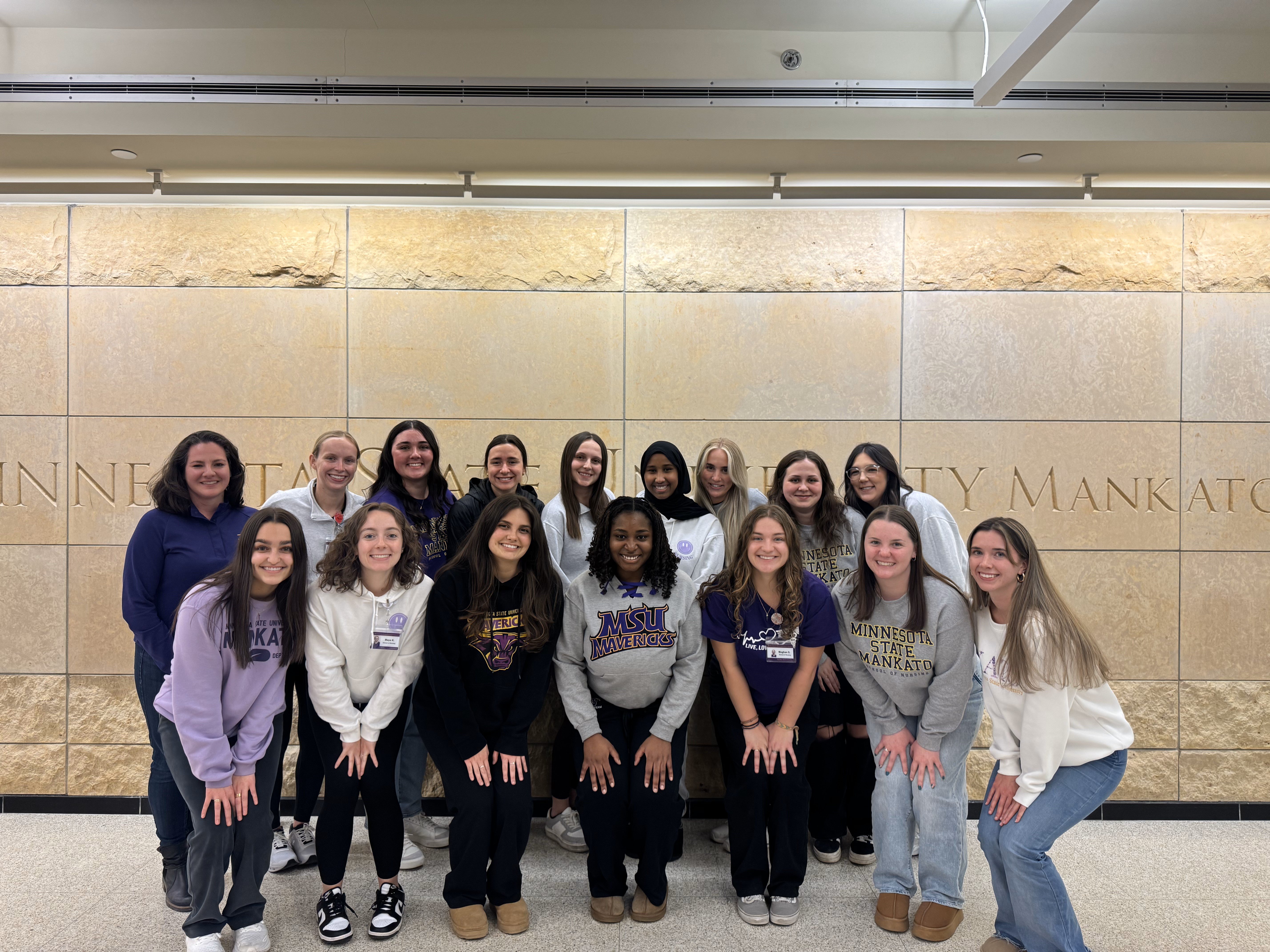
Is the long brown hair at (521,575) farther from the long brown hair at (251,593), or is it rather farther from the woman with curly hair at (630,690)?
the long brown hair at (251,593)

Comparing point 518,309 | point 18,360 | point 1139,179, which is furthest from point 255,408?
point 1139,179

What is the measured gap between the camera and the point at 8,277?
3.98 metres

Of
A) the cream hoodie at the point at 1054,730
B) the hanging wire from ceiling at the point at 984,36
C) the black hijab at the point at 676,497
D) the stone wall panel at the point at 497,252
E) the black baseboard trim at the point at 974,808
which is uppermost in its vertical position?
the hanging wire from ceiling at the point at 984,36

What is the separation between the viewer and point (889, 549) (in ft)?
8.86

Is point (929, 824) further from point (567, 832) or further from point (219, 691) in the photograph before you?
point (219, 691)

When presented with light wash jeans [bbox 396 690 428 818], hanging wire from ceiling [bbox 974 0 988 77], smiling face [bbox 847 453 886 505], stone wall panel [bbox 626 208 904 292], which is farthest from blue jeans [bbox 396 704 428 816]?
hanging wire from ceiling [bbox 974 0 988 77]

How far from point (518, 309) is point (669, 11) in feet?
5.16

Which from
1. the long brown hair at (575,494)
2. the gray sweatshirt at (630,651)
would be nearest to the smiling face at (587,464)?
the long brown hair at (575,494)

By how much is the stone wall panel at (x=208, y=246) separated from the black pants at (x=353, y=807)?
7.99ft

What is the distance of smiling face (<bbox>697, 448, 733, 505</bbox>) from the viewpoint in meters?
3.42

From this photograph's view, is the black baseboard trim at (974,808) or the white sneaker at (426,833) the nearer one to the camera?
the white sneaker at (426,833)

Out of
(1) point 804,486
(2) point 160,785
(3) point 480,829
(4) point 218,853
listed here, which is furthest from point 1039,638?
(2) point 160,785

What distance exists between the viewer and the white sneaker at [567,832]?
3.37 m

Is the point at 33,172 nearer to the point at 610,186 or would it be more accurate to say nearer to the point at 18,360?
the point at 18,360
